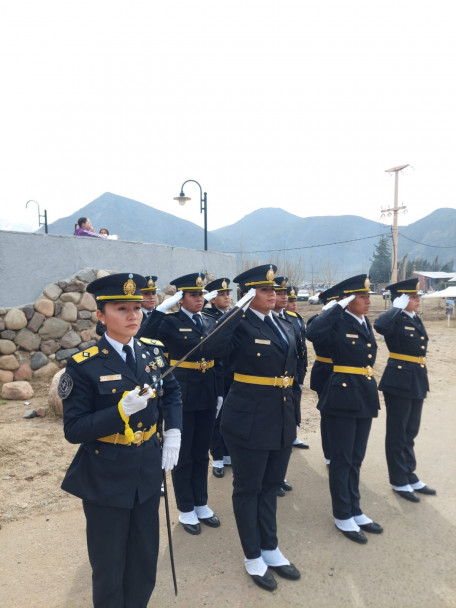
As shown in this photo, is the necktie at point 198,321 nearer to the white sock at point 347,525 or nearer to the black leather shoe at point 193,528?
the black leather shoe at point 193,528

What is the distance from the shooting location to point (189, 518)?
397cm

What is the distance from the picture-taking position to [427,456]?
570cm

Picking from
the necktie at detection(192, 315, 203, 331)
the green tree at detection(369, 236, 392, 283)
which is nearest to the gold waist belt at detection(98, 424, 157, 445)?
the necktie at detection(192, 315, 203, 331)

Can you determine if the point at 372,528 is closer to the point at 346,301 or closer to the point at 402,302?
the point at 346,301

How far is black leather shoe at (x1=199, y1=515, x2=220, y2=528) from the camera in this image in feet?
13.1

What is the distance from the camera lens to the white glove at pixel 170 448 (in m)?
2.79

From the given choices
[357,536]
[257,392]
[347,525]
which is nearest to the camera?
[257,392]

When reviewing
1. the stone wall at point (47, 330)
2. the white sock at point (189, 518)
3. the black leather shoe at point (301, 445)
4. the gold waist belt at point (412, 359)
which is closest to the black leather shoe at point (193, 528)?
the white sock at point (189, 518)

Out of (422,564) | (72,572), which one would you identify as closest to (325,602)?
(422,564)

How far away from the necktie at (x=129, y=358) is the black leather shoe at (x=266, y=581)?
193 cm

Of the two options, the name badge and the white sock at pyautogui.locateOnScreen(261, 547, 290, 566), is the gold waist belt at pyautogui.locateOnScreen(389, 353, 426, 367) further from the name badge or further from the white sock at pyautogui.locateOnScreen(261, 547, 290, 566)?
the name badge

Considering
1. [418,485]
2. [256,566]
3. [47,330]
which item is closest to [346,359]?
[418,485]

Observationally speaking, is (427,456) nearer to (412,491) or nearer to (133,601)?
(412,491)

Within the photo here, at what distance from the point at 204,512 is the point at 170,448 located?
66.8 inches
